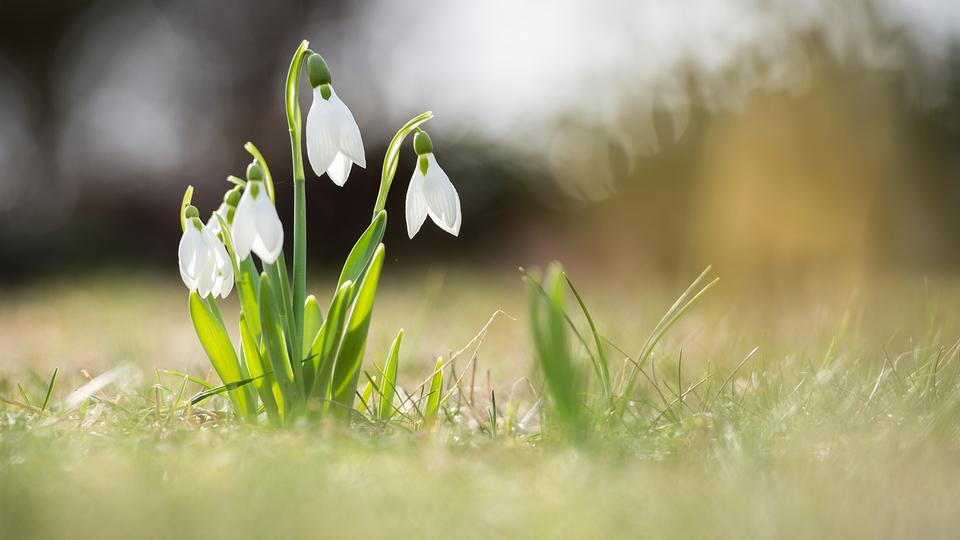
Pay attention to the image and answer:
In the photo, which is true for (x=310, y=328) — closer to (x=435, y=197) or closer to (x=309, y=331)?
(x=309, y=331)

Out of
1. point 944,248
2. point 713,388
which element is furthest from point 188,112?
point 713,388

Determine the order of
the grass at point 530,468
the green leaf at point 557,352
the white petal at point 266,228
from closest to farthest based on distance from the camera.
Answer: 1. the grass at point 530,468
2. the green leaf at point 557,352
3. the white petal at point 266,228

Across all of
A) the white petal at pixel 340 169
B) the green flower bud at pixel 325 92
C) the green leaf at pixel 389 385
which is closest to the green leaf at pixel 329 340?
the green leaf at pixel 389 385

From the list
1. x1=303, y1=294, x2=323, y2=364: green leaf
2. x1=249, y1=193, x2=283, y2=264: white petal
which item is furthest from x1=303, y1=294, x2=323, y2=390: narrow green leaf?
x1=249, y1=193, x2=283, y2=264: white petal

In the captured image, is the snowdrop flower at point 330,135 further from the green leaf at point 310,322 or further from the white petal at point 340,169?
the green leaf at point 310,322

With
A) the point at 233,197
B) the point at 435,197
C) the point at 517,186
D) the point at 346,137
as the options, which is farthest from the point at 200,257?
the point at 517,186

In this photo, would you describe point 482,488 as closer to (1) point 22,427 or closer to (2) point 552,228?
(1) point 22,427

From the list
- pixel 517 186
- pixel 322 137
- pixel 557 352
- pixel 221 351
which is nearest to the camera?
pixel 557 352
